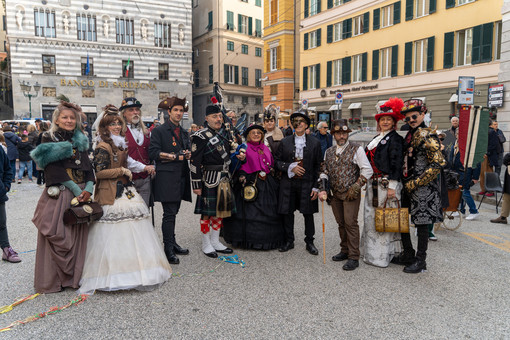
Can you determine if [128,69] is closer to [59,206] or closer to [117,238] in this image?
[59,206]

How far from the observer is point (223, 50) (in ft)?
136

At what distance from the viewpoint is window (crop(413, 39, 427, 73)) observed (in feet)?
71.7

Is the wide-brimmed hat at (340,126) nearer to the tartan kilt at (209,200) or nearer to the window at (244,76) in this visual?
the tartan kilt at (209,200)

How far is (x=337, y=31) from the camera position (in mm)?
27719

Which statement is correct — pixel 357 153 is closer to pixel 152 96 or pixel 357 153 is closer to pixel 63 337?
pixel 63 337

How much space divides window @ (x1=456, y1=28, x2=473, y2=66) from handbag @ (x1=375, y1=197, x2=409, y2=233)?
18667 mm

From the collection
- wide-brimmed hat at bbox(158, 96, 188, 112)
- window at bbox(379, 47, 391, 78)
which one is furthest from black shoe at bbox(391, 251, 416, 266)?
window at bbox(379, 47, 391, 78)

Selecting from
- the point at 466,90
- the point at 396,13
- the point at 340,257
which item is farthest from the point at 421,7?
the point at 340,257

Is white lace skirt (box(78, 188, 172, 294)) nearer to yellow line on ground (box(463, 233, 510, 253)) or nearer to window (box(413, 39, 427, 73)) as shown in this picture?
yellow line on ground (box(463, 233, 510, 253))

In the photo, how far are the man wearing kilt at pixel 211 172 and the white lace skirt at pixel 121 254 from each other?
3.66ft

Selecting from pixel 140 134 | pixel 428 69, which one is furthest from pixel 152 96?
pixel 140 134

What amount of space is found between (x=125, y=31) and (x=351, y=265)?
38.3 m

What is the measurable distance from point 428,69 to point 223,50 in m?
25.2

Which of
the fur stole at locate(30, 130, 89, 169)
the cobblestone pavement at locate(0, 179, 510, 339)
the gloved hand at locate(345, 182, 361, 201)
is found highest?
the fur stole at locate(30, 130, 89, 169)
